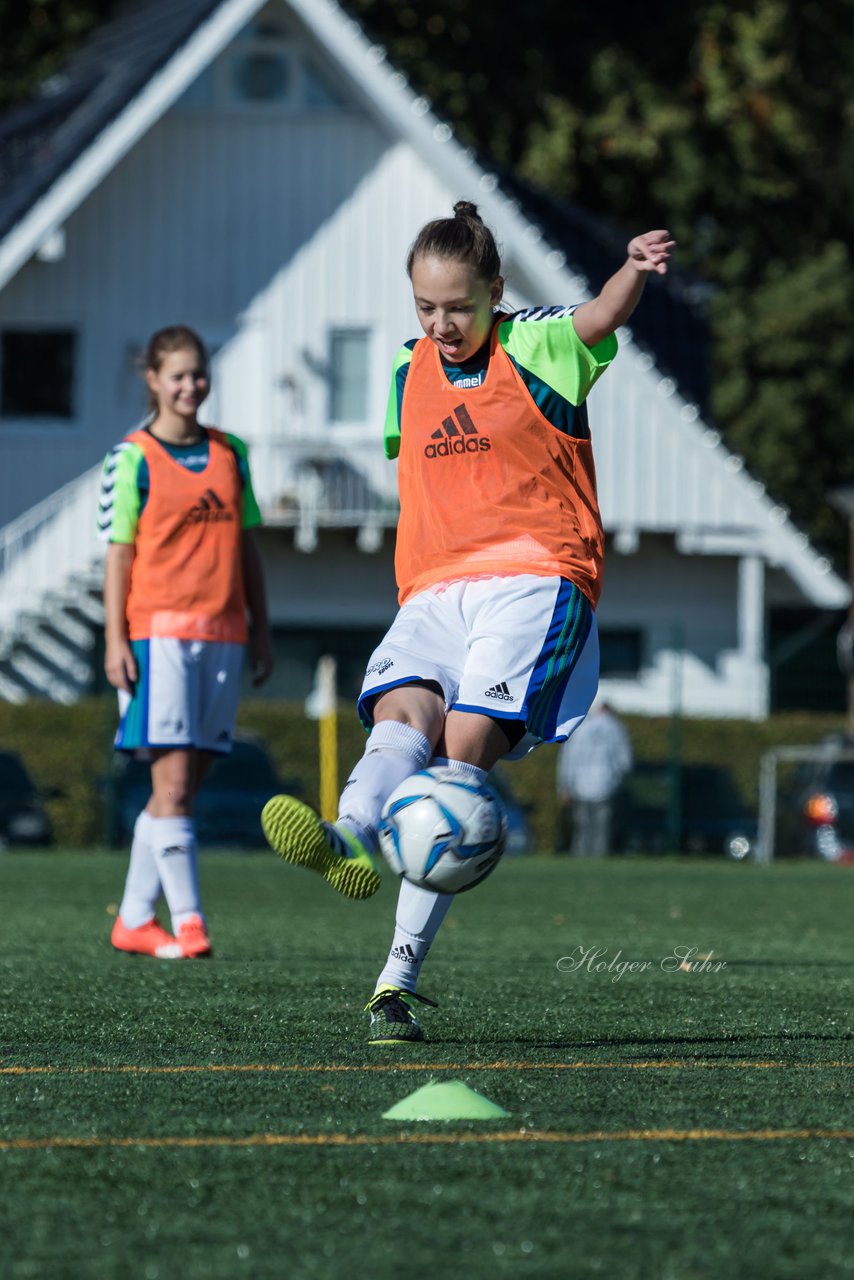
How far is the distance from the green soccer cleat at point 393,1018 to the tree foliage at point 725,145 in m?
31.1

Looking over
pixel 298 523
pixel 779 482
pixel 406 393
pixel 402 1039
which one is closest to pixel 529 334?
pixel 406 393

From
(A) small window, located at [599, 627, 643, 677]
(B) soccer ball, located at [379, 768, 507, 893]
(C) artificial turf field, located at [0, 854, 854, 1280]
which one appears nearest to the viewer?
(C) artificial turf field, located at [0, 854, 854, 1280]

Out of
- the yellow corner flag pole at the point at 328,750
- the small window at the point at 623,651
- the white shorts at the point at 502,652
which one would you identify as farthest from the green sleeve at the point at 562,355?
the small window at the point at 623,651

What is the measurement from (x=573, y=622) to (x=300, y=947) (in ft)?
13.4

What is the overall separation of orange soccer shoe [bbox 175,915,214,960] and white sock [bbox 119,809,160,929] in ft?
0.61

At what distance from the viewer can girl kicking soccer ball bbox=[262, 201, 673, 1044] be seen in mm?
5355

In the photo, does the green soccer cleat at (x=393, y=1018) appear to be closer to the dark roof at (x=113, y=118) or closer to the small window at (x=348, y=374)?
the dark roof at (x=113, y=118)

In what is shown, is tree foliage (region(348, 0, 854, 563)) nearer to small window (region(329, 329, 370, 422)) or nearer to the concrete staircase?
small window (region(329, 329, 370, 422))

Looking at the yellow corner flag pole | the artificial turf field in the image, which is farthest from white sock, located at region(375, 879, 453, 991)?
the yellow corner flag pole

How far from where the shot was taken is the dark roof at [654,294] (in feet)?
108

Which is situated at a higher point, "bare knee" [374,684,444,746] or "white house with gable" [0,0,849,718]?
"white house with gable" [0,0,849,718]

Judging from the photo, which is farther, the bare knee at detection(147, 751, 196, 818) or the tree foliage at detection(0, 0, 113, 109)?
the tree foliage at detection(0, 0, 113, 109)

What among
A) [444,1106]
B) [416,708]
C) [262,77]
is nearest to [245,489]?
[416,708]

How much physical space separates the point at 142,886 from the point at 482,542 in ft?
10.2
